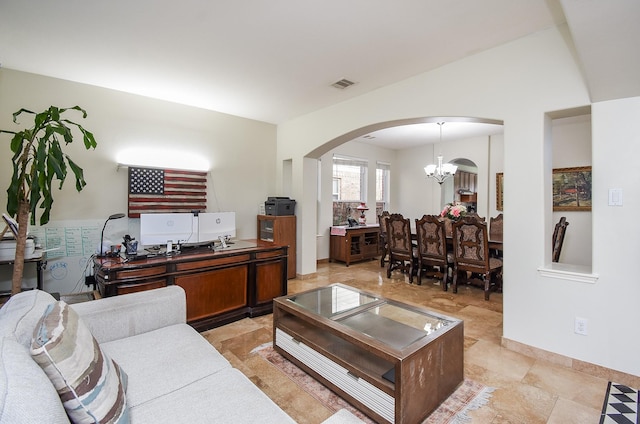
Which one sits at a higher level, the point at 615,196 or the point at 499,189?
the point at 499,189

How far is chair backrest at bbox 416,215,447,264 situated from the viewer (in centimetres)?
447

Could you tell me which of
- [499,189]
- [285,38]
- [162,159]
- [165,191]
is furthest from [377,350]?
[499,189]

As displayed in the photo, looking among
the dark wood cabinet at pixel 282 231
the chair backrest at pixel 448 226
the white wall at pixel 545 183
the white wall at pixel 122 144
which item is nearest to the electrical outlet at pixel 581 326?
the white wall at pixel 545 183

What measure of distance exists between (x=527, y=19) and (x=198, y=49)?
2.85m

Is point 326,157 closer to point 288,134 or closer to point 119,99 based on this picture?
point 288,134

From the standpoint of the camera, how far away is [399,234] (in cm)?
504

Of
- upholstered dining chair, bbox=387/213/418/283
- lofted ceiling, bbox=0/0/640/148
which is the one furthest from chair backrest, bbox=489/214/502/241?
lofted ceiling, bbox=0/0/640/148

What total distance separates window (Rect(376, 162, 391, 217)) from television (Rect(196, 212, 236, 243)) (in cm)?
481

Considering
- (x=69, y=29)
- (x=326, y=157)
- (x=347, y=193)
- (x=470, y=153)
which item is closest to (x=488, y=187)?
(x=470, y=153)

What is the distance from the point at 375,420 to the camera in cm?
181

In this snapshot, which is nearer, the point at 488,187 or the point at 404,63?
the point at 404,63

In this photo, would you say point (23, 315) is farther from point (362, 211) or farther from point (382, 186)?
point (382, 186)

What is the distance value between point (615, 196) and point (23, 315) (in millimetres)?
3633

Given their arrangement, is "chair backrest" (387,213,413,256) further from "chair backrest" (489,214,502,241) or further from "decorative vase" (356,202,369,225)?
"decorative vase" (356,202,369,225)
